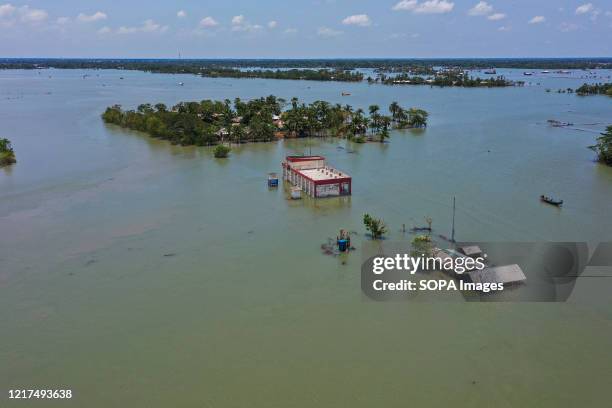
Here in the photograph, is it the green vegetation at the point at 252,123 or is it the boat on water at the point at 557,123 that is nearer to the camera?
the green vegetation at the point at 252,123

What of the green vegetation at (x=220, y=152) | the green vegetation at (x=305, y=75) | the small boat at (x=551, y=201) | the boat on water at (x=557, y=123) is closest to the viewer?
the small boat at (x=551, y=201)

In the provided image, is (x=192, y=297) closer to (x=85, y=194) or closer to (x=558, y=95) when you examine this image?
(x=85, y=194)

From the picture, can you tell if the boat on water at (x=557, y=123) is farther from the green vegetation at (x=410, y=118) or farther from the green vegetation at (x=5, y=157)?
the green vegetation at (x=5, y=157)

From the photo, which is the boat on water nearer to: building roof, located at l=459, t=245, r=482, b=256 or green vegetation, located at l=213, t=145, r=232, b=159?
green vegetation, located at l=213, t=145, r=232, b=159

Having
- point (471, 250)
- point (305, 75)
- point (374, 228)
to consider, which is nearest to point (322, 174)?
point (374, 228)

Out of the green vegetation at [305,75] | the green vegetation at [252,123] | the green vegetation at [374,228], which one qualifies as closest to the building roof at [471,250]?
the green vegetation at [374,228]

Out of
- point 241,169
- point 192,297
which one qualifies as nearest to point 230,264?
point 192,297

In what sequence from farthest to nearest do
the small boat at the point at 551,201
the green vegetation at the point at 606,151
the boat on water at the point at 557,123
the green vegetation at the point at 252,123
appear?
the boat on water at the point at 557,123 → the green vegetation at the point at 252,123 → the green vegetation at the point at 606,151 → the small boat at the point at 551,201

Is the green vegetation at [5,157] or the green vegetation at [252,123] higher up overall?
the green vegetation at [252,123]
